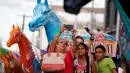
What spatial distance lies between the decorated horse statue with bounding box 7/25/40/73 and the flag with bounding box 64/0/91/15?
5052 millimetres

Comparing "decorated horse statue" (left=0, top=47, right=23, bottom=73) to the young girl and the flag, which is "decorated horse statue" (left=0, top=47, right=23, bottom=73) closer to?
the young girl

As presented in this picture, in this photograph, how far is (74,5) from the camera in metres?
1.51

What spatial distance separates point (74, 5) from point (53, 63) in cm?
248

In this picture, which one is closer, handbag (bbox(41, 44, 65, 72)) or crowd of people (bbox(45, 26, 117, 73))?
handbag (bbox(41, 44, 65, 72))

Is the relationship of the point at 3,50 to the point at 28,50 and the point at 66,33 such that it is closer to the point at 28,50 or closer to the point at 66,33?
the point at 28,50

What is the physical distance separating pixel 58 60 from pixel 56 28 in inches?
89.8

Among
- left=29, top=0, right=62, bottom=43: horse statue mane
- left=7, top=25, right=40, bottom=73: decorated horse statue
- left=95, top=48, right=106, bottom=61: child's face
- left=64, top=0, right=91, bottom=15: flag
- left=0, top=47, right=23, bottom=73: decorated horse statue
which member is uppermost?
left=64, top=0, right=91, bottom=15: flag

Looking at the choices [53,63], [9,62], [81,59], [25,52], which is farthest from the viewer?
[9,62]

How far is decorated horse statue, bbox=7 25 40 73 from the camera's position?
663 cm

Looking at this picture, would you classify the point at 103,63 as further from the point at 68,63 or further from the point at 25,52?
the point at 25,52

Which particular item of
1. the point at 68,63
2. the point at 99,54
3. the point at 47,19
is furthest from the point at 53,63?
the point at 47,19

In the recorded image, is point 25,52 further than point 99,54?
Yes

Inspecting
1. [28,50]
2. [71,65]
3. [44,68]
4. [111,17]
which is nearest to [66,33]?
[28,50]

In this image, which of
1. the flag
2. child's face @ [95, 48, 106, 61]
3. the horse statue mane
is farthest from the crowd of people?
the flag
